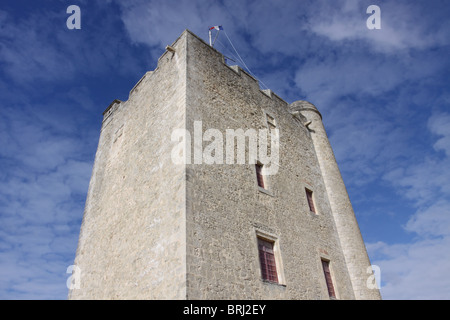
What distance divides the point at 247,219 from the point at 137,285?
11.4 feet

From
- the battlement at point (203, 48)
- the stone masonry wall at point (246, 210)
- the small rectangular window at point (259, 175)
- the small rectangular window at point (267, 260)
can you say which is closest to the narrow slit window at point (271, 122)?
the stone masonry wall at point (246, 210)

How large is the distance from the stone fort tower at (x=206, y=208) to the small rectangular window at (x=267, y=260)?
0.04 meters

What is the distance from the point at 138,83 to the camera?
13867 mm

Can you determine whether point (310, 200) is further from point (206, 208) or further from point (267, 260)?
point (206, 208)

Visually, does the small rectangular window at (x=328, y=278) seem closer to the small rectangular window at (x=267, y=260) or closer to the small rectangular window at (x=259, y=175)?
the small rectangular window at (x=267, y=260)

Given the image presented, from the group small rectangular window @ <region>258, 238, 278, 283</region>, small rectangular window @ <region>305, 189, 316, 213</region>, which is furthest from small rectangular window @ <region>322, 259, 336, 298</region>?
small rectangular window @ <region>258, 238, 278, 283</region>

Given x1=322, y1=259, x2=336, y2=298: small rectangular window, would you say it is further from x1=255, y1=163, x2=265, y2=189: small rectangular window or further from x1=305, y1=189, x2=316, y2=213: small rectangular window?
x1=255, y1=163, x2=265, y2=189: small rectangular window

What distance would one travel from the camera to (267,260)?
30.1 ft

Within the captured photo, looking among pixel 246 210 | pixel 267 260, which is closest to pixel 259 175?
pixel 246 210

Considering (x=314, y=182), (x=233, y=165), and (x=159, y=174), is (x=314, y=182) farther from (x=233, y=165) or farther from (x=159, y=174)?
(x=159, y=174)

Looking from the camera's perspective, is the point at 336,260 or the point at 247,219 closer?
the point at 247,219
